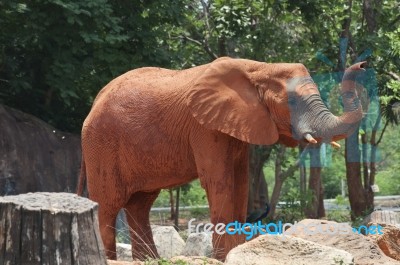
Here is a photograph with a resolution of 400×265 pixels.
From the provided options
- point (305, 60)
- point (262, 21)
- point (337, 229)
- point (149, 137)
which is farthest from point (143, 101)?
point (305, 60)

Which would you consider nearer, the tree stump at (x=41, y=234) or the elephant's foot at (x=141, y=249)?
the tree stump at (x=41, y=234)

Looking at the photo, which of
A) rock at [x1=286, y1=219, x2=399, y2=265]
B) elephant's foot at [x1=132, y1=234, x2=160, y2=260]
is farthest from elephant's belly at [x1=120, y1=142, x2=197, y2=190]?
rock at [x1=286, y1=219, x2=399, y2=265]

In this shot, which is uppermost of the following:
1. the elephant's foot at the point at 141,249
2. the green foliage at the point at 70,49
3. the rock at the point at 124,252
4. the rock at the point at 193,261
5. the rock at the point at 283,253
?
the green foliage at the point at 70,49

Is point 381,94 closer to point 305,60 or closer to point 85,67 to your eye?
point 305,60

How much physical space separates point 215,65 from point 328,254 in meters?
3.13

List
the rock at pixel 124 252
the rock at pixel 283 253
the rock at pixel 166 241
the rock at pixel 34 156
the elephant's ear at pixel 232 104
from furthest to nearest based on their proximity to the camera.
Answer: the rock at pixel 34 156 → the rock at pixel 124 252 → the rock at pixel 166 241 → the elephant's ear at pixel 232 104 → the rock at pixel 283 253

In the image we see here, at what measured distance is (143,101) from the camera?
984cm

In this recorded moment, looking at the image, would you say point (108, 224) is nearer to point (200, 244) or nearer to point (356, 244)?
point (200, 244)

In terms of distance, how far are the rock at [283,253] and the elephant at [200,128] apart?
1.68 metres

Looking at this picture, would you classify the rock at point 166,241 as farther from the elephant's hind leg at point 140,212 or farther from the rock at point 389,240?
the rock at point 389,240

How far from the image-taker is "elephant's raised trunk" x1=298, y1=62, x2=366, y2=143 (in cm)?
873

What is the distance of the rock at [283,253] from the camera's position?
703 centimetres

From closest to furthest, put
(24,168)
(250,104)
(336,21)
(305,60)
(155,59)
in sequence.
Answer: (250,104), (24,168), (155,59), (336,21), (305,60)

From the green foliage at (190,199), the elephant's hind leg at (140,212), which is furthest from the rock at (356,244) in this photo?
the green foliage at (190,199)
